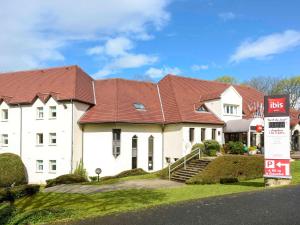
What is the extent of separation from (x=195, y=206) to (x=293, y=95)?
202 ft

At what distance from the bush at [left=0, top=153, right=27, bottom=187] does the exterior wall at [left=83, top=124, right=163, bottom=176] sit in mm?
6016

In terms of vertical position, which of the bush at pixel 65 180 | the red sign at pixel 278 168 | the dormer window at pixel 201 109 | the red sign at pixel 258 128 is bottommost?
the bush at pixel 65 180

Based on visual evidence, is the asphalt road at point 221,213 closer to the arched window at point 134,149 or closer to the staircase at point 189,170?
the staircase at point 189,170

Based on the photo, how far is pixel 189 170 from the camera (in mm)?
28984

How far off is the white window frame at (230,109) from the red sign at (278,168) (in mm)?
19753

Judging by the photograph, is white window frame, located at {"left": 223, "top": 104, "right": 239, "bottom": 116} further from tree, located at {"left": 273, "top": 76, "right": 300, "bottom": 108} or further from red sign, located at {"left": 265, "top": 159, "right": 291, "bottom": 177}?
tree, located at {"left": 273, "top": 76, "right": 300, "bottom": 108}

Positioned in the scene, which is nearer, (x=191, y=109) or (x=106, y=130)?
(x=106, y=130)

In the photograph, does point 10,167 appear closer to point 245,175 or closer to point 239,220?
point 245,175

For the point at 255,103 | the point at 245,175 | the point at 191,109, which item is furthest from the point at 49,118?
the point at 255,103

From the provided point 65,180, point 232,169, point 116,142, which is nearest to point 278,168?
point 232,169

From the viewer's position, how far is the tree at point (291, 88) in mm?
68875

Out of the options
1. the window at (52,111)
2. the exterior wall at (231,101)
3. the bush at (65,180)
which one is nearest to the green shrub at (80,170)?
the bush at (65,180)

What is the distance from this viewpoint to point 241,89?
51.1 metres

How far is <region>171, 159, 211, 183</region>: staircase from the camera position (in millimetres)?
27938
